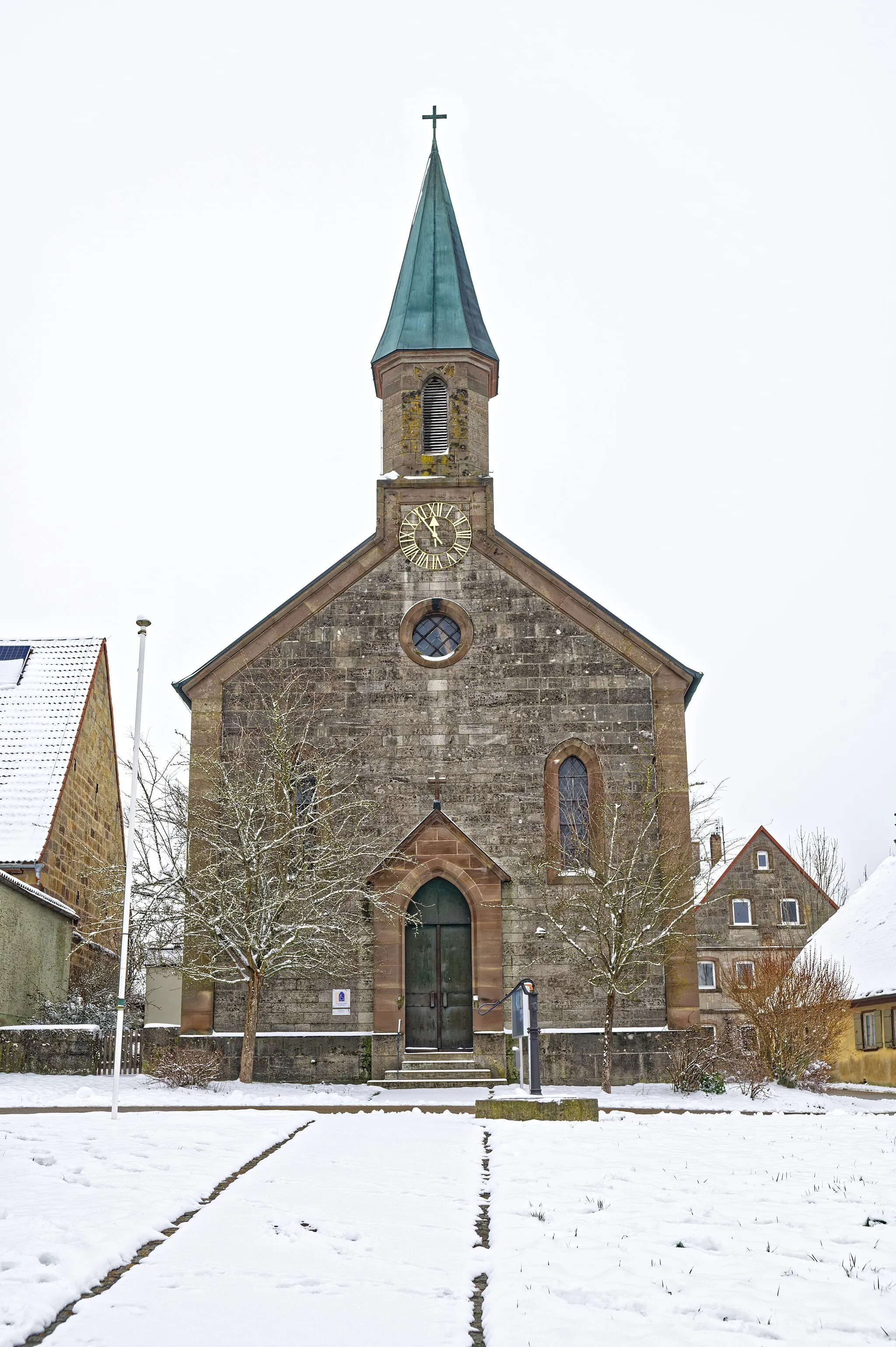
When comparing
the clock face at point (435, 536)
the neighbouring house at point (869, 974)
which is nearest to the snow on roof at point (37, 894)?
the clock face at point (435, 536)

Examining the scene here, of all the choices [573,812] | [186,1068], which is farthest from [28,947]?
[573,812]

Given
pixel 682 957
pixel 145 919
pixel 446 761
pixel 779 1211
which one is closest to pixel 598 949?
pixel 682 957

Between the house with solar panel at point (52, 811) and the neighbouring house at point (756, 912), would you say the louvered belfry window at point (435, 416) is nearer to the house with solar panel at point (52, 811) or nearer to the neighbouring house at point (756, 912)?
the house with solar panel at point (52, 811)

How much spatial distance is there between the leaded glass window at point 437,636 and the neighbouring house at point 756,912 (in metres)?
32.9

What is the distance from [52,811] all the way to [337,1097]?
40.6 ft

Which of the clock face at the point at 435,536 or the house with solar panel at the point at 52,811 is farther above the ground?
the clock face at the point at 435,536

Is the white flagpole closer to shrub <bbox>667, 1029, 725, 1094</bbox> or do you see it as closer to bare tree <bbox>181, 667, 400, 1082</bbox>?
bare tree <bbox>181, 667, 400, 1082</bbox>

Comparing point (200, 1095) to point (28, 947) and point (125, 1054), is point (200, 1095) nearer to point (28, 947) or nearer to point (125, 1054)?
point (125, 1054)

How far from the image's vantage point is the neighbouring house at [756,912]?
56.9m

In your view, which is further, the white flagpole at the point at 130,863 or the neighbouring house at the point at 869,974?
the neighbouring house at the point at 869,974

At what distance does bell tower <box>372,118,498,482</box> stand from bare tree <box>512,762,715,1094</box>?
8222mm

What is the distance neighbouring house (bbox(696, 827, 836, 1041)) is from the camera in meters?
56.9

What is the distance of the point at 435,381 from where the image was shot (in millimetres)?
30078

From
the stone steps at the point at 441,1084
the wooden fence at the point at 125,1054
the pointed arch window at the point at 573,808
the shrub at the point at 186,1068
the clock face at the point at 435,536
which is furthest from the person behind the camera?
the clock face at the point at 435,536
